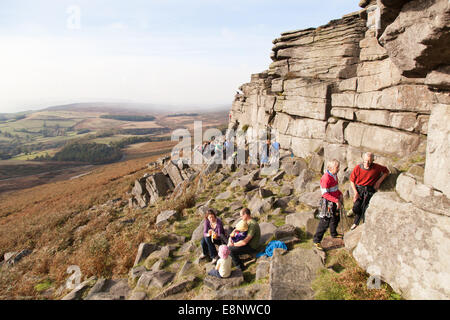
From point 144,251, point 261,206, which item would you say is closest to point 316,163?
point 261,206

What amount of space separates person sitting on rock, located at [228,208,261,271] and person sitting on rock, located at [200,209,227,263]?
570 millimetres

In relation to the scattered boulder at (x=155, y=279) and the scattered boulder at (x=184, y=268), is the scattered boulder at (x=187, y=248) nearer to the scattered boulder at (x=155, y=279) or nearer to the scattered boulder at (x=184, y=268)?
the scattered boulder at (x=184, y=268)

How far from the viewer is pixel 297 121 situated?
15.4 metres

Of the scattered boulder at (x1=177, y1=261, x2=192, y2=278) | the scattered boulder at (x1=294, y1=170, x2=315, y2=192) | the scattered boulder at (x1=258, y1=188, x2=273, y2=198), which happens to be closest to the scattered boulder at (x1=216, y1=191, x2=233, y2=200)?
the scattered boulder at (x1=258, y1=188, x2=273, y2=198)

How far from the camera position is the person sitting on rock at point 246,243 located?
7.06m

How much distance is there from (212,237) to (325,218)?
3.57 m

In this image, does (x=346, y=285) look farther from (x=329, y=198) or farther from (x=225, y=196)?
(x=225, y=196)

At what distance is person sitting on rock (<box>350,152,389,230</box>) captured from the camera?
6797 millimetres

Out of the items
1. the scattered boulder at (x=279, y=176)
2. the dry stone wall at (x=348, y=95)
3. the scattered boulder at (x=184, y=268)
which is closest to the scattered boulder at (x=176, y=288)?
the scattered boulder at (x=184, y=268)

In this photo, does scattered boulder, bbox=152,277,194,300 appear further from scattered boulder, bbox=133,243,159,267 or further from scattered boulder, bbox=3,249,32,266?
scattered boulder, bbox=3,249,32,266

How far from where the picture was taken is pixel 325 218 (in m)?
6.83
